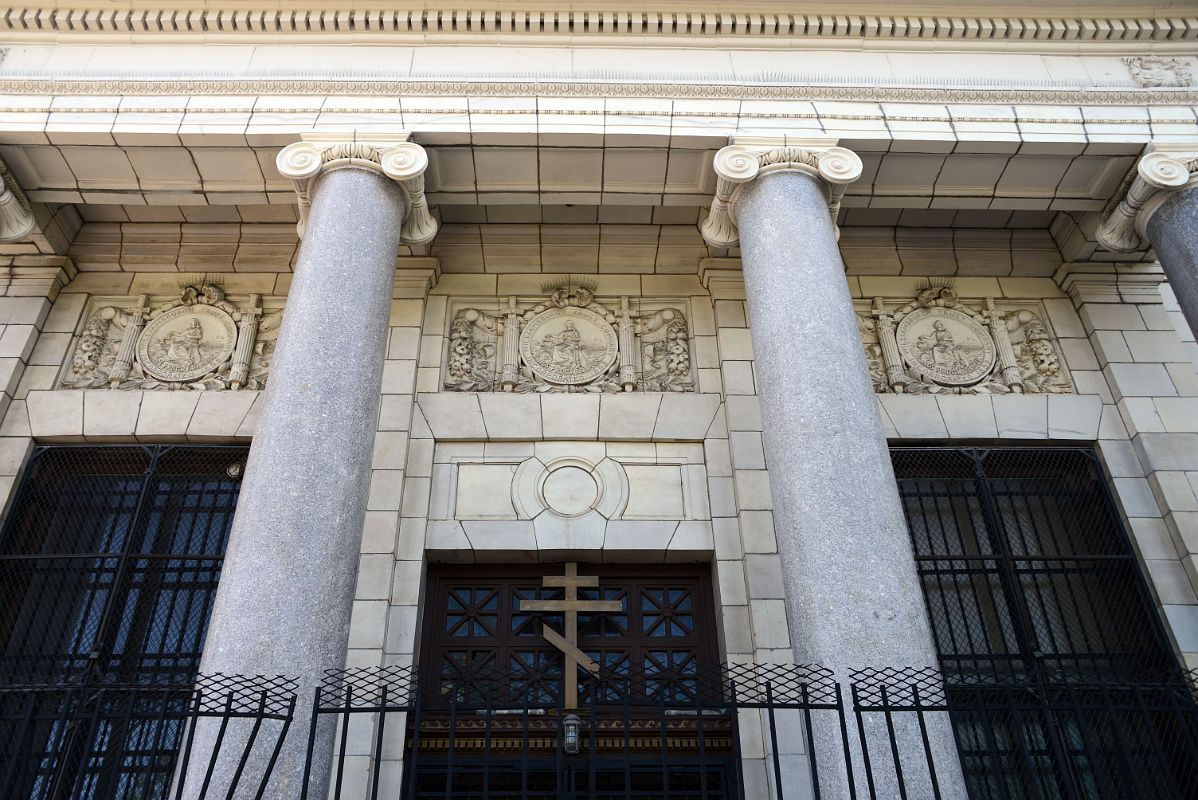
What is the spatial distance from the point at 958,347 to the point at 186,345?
8.33 metres

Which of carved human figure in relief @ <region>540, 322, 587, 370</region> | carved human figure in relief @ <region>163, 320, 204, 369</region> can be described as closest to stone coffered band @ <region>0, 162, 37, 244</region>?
carved human figure in relief @ <region>163, 320, 204, 369</region>

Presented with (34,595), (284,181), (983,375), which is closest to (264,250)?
(284,181)

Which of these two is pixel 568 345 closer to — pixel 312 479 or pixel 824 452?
pixel 824 452

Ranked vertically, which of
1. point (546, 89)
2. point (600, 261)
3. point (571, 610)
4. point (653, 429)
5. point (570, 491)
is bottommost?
point (571, 610)

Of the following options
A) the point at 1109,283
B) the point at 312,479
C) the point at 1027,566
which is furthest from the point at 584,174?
the point at 1109,283

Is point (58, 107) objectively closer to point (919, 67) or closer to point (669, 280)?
point (669, 280)

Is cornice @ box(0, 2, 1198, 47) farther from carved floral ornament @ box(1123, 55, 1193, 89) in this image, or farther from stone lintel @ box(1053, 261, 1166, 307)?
stone lintel @ box(1053, 261, 1166, 307)

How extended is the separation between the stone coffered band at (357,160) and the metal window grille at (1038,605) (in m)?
5.43

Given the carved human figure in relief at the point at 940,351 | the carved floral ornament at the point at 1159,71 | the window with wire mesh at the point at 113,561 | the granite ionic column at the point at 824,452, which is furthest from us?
the carved human figure in relief at the point at 940,351

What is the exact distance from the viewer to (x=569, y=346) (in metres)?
9.79

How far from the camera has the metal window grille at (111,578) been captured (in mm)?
7633

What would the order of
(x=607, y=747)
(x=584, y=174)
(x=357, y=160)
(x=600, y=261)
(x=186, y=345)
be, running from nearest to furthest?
1. (x=607, y=747)
2. (x=357, y=160)
3. (x=584, y=174)
4. (x=186, y=345)
5. (x=600, y=261)

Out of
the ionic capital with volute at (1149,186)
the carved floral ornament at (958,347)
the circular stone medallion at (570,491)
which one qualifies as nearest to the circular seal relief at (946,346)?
the carved floral ornament at (958,347)

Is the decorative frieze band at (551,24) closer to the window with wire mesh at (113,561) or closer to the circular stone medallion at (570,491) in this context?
the window with wire mesh at (113,561)
